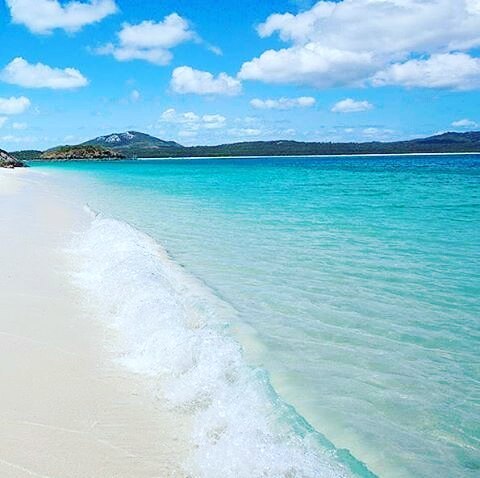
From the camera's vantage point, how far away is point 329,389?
6406mm

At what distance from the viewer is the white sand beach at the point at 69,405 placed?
4.56m

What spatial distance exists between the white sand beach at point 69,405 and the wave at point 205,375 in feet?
0.87

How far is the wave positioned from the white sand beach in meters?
0.26

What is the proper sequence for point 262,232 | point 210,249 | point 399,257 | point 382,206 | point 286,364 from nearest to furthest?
point 286,364 < point 399,257 < point 210,249 < point 262,232 < point 382,206

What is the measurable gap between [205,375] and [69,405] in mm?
Result: 1560

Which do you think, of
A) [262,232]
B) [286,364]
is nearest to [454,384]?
[286,364]

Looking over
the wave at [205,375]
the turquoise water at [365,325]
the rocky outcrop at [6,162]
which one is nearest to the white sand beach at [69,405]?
the wave at [205,375]

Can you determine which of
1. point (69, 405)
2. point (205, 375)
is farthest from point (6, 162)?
point (69, 405)

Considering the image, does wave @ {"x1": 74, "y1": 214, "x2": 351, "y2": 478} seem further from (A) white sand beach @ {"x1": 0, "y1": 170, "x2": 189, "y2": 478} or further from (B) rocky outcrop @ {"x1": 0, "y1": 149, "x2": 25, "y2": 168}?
(B) rocky outcrop @ {"x1": 0, "y1": 149, "x2": 25, "y2": 168}

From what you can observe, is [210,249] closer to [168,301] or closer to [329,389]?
[168,301]

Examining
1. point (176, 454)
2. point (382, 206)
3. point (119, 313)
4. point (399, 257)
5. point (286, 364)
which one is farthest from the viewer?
point (382, 206)

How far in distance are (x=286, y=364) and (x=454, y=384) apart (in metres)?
2.05

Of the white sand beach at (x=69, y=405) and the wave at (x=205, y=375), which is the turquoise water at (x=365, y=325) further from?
the white sand beach at (x=69, y=405)

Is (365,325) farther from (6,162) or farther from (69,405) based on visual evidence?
(6,162)
